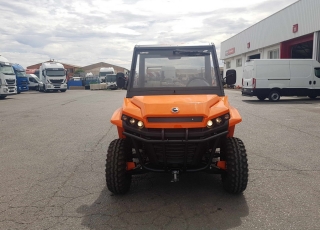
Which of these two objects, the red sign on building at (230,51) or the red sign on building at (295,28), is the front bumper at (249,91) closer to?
the red sign on building at (295,28)

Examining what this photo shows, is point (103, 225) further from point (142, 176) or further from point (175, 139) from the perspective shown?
point (142, 176)

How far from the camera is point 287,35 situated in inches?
1131

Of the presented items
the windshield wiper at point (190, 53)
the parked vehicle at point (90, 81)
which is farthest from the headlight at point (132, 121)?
the parked vehicle at point (90, 81)

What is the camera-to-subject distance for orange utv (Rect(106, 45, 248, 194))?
398 cm

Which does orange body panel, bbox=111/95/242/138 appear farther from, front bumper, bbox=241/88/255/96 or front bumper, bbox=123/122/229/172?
front bumper, bbox=241/88/255/96

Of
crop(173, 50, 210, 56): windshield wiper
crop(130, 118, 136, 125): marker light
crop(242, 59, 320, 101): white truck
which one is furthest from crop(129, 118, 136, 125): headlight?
crop(242, 59, 320, 101): white truck

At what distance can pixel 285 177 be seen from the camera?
5.30 metres

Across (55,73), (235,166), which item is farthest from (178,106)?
(55,73)

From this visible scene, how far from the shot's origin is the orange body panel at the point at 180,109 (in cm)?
397

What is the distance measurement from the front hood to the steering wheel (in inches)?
19.7

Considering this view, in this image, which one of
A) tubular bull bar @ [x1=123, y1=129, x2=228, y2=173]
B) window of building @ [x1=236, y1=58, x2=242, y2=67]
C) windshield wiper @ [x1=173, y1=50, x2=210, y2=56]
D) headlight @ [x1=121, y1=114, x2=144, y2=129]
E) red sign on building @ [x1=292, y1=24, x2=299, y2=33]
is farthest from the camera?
window of building @ [x1=236, y1=58, x2=242, y2=67]

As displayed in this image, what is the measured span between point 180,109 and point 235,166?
1.02m

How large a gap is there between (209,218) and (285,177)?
2050 mm

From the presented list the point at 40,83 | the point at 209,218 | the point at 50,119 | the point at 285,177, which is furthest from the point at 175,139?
the point at 40,83
